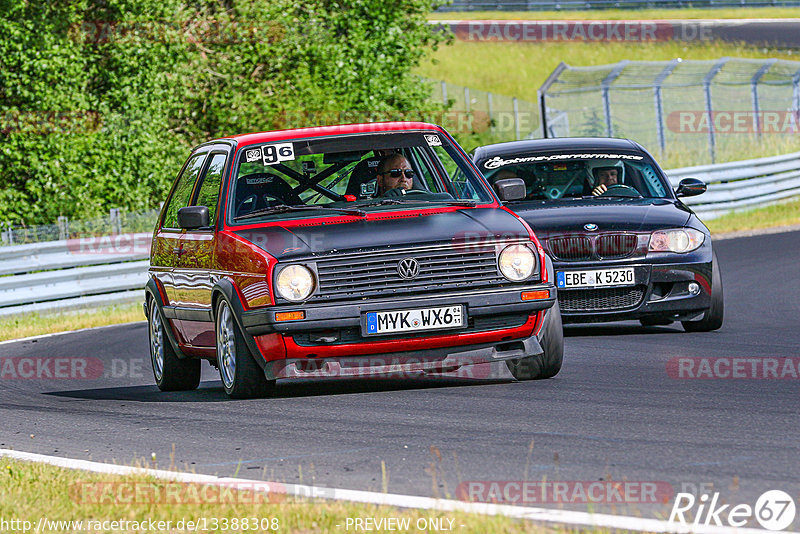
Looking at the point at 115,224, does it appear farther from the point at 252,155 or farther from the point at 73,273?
the point at 252,155

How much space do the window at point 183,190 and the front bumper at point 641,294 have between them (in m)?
2.77

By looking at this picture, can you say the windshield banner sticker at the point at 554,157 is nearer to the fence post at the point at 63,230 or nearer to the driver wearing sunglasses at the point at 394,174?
the driver wearing sunglasses at the point at 394,174

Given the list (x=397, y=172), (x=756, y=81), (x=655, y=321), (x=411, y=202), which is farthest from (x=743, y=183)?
(x=411, y=202)

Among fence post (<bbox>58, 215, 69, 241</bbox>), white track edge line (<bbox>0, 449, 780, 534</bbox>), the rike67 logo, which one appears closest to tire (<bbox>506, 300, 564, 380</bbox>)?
white track edge line (<bbox>0, 449, 780, 534</bbox>)

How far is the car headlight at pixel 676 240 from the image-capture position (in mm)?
11023

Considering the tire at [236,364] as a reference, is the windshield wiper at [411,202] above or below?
above

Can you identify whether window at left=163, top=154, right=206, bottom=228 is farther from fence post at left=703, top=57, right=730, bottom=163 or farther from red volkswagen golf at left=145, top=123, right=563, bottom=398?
fence post at left=703, top=57, right=730, bottom=163

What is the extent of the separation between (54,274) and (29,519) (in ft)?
42.9

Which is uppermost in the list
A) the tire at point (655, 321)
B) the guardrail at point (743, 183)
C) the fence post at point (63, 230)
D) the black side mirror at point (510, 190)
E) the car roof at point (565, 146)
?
the black side mirror at point (510, 190)

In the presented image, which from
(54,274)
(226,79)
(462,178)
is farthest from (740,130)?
(462,178)

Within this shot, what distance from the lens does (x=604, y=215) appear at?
37.0 ft

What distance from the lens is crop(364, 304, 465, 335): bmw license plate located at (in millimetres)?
8047

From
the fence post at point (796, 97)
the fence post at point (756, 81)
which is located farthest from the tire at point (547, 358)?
the fence post at point (796, 97)

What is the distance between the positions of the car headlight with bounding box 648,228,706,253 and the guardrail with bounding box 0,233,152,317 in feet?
30.4
